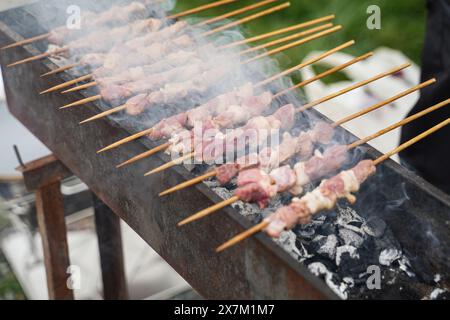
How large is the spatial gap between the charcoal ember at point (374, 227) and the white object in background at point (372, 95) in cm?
274

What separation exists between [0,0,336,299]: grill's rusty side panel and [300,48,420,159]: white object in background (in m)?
2.95

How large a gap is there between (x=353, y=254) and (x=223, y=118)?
0.93m

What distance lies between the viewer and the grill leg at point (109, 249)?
14.2 feet

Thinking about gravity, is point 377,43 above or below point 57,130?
below

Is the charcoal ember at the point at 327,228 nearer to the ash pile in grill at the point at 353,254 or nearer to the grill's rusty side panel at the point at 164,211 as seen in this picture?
the ash pile in grill at the point at 353,254

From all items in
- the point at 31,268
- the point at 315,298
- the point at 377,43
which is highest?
the point at 315,298

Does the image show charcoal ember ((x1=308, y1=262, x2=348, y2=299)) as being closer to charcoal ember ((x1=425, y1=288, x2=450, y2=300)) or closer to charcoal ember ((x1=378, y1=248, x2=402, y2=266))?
charcoal ember ((x1=378, y1=248, x2=402, y2=266))

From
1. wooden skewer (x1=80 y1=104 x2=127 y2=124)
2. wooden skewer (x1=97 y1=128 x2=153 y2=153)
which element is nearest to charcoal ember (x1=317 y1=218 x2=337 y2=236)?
wooden skewer (x1=97 y1=128 x2=153 y2=153)

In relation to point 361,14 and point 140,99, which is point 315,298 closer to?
point 140,99

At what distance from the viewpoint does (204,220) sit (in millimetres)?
2520

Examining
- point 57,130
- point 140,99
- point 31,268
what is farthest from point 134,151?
point 31,268

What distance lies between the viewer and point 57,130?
3531 mm

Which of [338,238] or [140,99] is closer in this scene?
[338,238]
